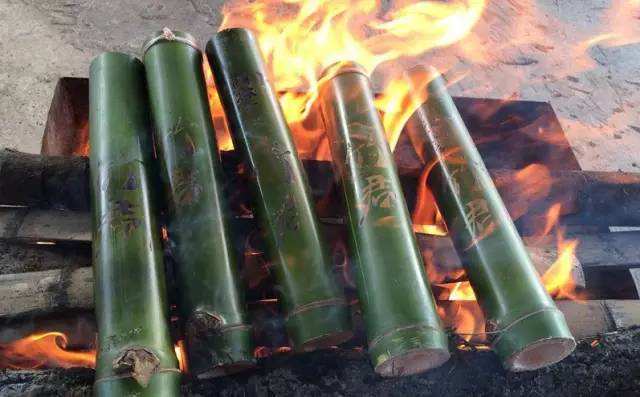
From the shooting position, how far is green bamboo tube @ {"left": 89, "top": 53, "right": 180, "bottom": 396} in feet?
5.57

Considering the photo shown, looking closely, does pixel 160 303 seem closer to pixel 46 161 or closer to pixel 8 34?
pixel 46 161

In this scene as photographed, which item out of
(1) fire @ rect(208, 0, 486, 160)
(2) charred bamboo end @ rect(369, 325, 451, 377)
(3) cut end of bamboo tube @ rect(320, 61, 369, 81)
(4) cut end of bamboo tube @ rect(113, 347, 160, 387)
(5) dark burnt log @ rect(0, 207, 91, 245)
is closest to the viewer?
(4) cut end of bamboo tube @ rect(113, 347, 160, 387)

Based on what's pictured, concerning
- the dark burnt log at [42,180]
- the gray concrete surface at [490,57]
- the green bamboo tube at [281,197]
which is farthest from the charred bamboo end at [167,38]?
the gray concrete surface at [490,57]

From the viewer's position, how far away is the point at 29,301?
2156 millimetres

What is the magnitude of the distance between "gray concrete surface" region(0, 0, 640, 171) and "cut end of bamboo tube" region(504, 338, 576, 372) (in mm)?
3014

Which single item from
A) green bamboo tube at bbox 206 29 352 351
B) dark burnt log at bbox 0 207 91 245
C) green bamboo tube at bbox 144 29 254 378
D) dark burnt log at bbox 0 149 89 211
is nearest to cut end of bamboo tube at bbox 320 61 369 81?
green bamboo tube at bbox 206 29 352 351

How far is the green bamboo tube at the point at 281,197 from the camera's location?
1.94 metres

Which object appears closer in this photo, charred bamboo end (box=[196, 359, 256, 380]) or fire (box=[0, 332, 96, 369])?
charred bamboo end (box=[196, 359, 256, 380])

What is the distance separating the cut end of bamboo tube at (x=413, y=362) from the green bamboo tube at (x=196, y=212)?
0.44m

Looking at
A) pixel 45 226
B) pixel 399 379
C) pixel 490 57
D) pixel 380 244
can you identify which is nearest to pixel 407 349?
pixel 399 379

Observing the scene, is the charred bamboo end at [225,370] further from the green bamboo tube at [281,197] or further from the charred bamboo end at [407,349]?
the charred bamboo end at [407,349]

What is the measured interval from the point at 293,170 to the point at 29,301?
108 cm

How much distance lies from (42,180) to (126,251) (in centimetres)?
81

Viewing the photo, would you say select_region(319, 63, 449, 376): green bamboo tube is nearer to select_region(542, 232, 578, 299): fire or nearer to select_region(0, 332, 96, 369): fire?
select_region(542, 232, 578, 299): fire
